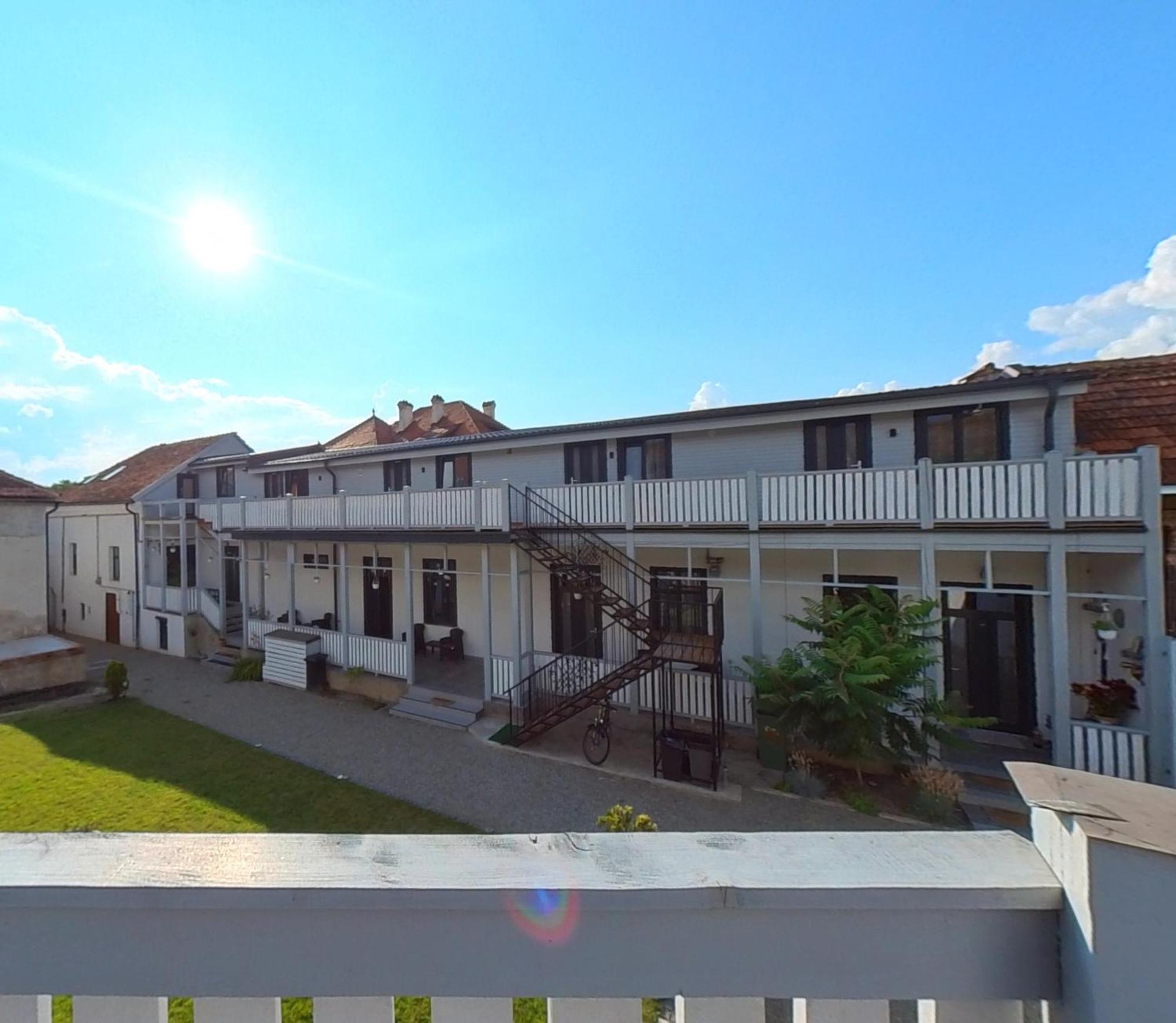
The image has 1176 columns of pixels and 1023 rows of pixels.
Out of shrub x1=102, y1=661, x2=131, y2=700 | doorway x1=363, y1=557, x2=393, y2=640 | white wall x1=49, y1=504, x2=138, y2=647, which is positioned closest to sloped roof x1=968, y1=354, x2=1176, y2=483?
doorway x1=363, y1=557, x2=393, y2=640

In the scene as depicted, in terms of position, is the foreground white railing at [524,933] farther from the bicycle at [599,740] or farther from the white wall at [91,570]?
the white wall at [91,570]

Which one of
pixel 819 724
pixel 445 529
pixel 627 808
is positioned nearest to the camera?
pixel 627 808

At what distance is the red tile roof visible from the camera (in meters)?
22.2

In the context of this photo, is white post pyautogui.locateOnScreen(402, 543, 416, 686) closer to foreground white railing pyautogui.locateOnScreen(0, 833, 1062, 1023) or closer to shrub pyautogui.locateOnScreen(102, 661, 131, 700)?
shrub pyautogui.locateOnScreen(102, 661, 131, 700)

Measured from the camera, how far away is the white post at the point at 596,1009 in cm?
101

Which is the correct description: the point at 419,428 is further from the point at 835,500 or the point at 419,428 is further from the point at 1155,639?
the point at 1155,639

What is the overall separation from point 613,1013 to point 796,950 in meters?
0.37

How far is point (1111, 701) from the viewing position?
798 cm

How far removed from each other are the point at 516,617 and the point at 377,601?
757 centimetres

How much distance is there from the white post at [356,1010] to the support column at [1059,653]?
1019cm

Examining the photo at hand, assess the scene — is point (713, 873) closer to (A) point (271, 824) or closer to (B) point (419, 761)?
(A) point (271, 824)

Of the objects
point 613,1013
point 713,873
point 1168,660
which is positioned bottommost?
point 1168,660

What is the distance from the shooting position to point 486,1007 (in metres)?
1.03

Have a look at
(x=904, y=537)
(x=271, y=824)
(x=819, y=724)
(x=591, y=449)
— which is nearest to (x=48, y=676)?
(x=271, y=824)
